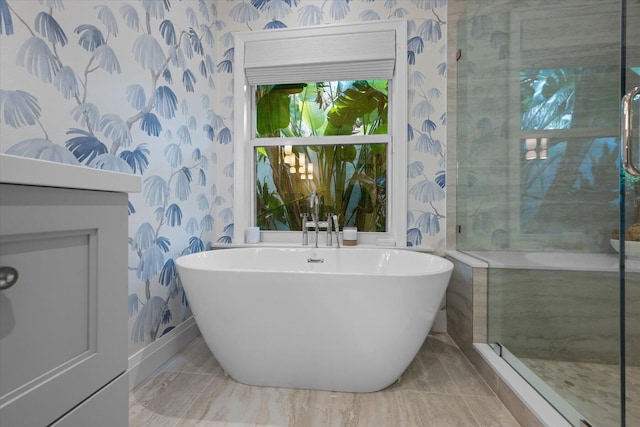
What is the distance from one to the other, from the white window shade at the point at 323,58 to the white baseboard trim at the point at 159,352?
1.84 metres

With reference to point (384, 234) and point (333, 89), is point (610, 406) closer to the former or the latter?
point (384, 234)

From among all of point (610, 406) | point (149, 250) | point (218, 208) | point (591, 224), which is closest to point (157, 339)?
point (149, 250)

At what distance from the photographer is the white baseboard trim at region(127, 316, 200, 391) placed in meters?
1.52

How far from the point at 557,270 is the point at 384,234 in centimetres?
113

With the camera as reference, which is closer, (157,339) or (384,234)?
(157,339)

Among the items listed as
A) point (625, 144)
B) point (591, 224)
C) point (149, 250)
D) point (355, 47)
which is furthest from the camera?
point (355, 47)

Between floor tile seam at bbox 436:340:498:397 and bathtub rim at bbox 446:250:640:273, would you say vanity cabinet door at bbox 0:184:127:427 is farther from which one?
floor tile seam at bbox 436:340:498:397

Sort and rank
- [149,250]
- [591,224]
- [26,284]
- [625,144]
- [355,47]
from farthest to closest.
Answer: [355,47] < [149,250] < [591,224] < [625,144] < [26,284]

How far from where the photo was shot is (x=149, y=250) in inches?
64.7

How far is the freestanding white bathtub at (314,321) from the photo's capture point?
→ 52.0 inches

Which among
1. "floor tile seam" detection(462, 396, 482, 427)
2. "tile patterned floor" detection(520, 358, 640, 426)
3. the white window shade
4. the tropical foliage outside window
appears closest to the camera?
"tile patterned floor" detection(520, 358, 640, 426)

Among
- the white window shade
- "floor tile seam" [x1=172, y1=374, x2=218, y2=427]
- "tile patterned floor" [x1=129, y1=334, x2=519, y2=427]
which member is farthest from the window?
"floor tile seam" [x1=172, y1=374, x2=218, y2=427]

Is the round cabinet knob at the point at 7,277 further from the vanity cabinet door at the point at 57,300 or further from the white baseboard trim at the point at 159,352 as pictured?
the white baseboard trim at the point at 159,352

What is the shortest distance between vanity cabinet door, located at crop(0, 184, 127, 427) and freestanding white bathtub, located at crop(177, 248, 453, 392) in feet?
2.56
